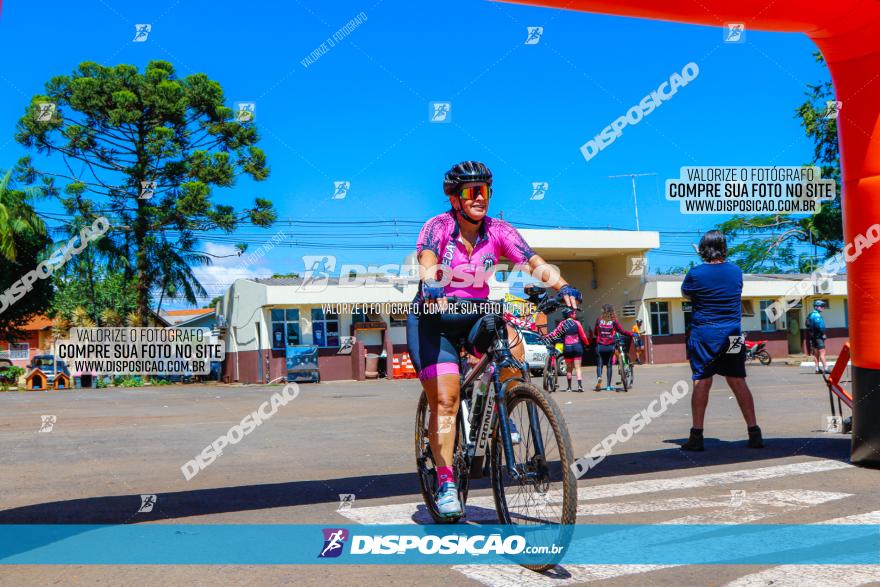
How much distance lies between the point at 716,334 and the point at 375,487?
347 centimetres

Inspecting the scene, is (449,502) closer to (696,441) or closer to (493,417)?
(493,417)

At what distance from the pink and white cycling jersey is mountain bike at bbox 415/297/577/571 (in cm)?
13

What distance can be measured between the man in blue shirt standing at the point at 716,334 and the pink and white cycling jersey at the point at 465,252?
354 cm

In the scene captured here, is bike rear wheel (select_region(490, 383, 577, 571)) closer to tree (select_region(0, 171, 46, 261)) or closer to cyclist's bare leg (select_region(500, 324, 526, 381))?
cyclist's bare leg (select_region(500, 324, 526, 381))

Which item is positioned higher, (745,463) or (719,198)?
(719,198)

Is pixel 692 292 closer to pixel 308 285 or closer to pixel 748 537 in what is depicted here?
pixel 748 537

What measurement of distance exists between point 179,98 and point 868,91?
38.1 meters

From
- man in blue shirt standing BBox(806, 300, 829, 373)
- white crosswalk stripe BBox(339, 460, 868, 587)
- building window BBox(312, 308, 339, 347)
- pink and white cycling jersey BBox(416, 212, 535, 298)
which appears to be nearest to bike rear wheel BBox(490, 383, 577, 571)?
white crosswalk stripe BBox(339, 460, 868, 587)

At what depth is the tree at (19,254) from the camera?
3750 cm

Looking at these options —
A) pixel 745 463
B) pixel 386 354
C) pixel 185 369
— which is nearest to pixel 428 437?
pixel 745 463

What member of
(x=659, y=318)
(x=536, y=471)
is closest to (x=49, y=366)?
(x=659, y=318)

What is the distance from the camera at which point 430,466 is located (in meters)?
4.85

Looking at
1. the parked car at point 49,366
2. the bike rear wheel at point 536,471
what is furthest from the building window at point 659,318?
the bike rear wheel at point 536,471

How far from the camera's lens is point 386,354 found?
1460 inches
